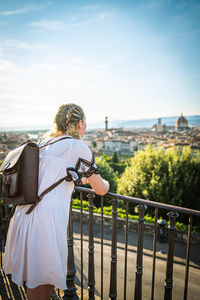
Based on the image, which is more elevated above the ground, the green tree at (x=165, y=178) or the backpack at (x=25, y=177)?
the backpack at (x=25, y=177)

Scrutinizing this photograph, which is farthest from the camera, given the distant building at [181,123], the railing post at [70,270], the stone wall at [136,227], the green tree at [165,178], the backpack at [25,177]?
the distant building at [181,123]

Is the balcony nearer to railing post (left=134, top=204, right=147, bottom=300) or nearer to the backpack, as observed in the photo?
railing post (left=134, top=204, right=147, bottom=300)

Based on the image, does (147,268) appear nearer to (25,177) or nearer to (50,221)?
(50,221)

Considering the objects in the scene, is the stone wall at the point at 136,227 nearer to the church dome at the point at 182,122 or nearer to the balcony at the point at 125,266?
the balcony at the point at 125,266

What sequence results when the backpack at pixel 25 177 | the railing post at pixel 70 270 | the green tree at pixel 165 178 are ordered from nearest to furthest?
the backpack at pixel 25 177
the railing post at pixel 70 270
the green tree at pixel 165 178

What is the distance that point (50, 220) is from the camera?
63.1 inches

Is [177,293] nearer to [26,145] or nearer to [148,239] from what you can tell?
[148,239]

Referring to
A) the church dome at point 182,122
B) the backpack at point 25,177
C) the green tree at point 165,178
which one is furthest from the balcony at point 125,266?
the church dome at point 182,122

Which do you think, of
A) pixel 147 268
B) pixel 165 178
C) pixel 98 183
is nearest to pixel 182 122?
pixel 165 178

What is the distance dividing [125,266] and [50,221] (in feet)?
3.55

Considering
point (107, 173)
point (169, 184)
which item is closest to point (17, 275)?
point (169, 184)

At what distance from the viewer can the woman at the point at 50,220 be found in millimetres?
1587

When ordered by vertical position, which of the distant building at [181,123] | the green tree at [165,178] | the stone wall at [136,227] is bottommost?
the stone wall at [136,227]

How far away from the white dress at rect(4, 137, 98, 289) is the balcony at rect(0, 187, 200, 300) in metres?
0.55
